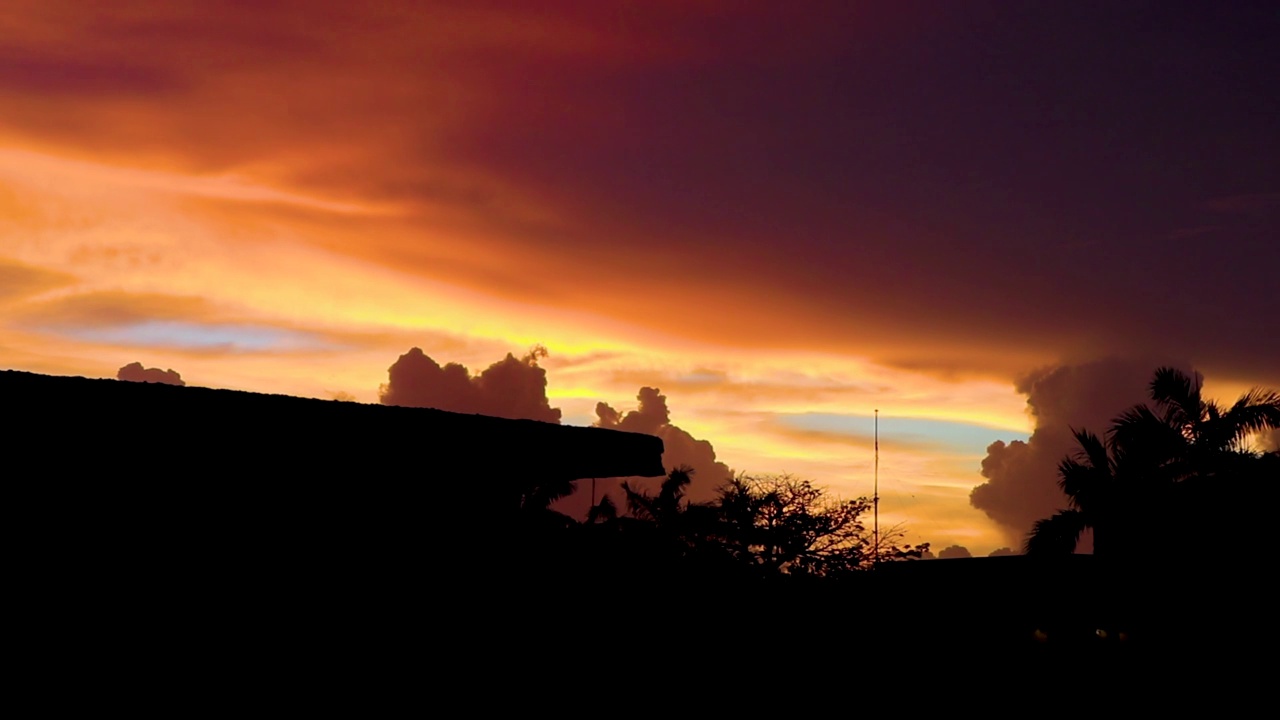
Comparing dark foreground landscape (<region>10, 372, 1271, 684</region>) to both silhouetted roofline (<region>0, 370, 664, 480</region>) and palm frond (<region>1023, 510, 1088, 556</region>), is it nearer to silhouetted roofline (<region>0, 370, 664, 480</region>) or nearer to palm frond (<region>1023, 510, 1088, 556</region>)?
silhouetted roofline (<region>0, 370, 664, 480</region>)

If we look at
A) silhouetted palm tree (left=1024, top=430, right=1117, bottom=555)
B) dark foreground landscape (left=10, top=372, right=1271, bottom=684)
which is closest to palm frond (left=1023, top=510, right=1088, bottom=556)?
silhouetted palm tree (left=1024, top=430, right=1117, bottom=555)

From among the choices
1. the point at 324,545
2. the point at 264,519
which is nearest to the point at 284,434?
the point at 264,519

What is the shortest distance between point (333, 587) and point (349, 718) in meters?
0.64

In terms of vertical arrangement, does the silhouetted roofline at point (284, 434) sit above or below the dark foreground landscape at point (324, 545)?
above

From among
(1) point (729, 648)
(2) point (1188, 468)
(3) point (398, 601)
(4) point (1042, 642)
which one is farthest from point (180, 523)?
(2) point (1188, 468)

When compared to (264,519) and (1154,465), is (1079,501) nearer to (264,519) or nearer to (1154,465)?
(1154,465)

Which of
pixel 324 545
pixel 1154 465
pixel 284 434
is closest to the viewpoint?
pixel 284 434

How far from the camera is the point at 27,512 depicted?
15.5ft

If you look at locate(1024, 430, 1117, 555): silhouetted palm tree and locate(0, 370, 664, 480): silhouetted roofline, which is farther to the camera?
locate(1024, 430, 1117, 555): silhouetted palm tree

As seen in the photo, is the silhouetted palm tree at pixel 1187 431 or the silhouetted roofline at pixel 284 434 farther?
the silhouetted palm tree at pixel 1187 431

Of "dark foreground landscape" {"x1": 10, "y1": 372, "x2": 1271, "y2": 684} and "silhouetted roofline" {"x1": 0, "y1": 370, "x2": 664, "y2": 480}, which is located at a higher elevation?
"silhouetted roofline" {"x1": 0, "y1": 370, "x2": 664, "y2": 480}

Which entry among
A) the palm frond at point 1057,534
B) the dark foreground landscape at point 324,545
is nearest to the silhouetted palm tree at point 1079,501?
the palm frond at point 1057,534

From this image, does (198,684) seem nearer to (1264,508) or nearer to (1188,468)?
(1264,508)

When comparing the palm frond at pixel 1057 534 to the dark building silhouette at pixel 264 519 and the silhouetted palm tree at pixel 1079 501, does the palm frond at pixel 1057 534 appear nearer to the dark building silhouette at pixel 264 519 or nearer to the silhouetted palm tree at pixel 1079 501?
the silhouetted palm tree at pixel 1079 501
